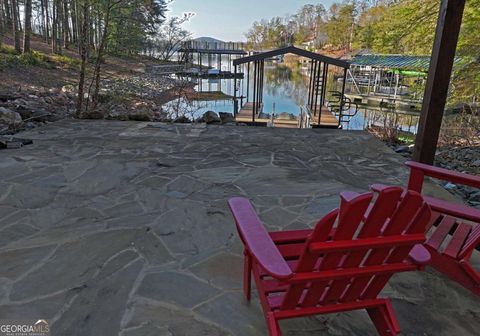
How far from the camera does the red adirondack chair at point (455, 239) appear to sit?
180 centimetres

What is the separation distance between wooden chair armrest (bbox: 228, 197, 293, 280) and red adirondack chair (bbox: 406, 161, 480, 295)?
1.09 meters

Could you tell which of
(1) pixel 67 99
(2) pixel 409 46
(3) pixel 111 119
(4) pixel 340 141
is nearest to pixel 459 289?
(4) pixel 340 141

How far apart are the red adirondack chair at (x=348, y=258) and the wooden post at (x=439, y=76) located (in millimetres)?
2333

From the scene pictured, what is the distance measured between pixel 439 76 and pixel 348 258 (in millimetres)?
2652

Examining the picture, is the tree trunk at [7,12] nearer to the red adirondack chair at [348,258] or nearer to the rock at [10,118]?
the rock at [10,118]

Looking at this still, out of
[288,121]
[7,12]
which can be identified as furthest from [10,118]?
[7,12]

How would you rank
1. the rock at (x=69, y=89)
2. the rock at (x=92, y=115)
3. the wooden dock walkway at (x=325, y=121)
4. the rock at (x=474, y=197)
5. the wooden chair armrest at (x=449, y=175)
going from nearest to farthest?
the wooden chair armrest at (x=449, y=175), the rock at (x=474, y=197), the rock at (x=92, y=115), the wooden dock walkway at (x=325, y=121), the rock at (x=69, y=89)

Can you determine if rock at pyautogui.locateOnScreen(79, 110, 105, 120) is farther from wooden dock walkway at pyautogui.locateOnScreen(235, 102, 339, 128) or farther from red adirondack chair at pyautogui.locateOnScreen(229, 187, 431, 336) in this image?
red adirondack chair at pyautogui.locateOnScreen(229, 187, 431, 336)

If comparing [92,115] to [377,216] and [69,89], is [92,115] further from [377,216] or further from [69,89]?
[377,216]

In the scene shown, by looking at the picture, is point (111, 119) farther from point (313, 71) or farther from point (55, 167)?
point (313, 71)

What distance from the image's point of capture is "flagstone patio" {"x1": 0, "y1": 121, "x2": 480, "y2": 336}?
1.66 m

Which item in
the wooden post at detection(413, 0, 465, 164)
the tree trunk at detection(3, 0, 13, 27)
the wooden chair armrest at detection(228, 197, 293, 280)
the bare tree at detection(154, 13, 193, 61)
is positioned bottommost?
the wooden chair armrest at detection(228, 197, 293, 280)

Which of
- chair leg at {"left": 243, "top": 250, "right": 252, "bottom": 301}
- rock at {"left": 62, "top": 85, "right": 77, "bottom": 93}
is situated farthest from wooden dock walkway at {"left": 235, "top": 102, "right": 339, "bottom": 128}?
chair leg at {"left": 243, "top": 250, "right": 252, "bottom": 301}

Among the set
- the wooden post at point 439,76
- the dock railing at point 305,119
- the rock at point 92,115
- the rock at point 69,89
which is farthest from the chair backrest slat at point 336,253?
the rock at point 69,89
